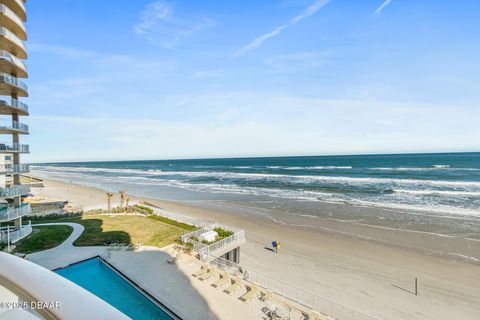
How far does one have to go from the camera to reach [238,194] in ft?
141

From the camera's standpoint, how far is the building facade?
16984mm

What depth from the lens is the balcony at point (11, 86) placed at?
1705 centimetres

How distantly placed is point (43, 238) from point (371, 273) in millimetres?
21887

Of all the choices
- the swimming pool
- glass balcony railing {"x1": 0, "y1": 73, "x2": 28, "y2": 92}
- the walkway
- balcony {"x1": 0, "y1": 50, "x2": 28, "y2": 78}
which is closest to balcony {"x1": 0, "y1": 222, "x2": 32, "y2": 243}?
the walkway

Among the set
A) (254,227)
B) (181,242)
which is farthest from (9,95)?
(254,227)

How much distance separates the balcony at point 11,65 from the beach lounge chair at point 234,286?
62.1 ft

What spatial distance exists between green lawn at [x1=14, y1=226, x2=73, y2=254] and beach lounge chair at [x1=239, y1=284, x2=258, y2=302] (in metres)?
13.7

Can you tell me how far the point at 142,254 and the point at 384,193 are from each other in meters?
35.7

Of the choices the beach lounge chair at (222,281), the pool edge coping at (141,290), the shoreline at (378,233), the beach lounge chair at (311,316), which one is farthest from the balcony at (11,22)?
the beach lounge chair at (311,316)

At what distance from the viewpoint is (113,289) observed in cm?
1271

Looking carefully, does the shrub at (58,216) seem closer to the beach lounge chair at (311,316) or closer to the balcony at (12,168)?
the balcony at (12,168)

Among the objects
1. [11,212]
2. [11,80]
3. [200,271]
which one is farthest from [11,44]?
[200,271]

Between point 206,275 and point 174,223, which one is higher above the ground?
point 174,223

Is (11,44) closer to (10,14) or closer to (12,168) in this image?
(10,14)
